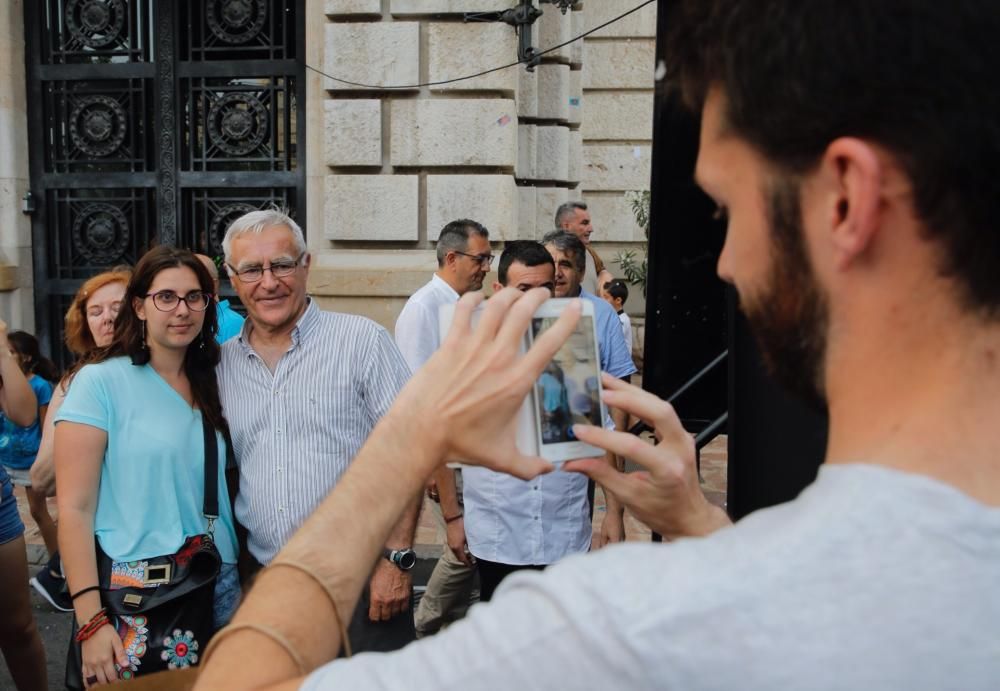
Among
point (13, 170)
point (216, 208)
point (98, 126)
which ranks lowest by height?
point (216, 208)

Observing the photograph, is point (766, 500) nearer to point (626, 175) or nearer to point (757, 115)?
point (757, 115)

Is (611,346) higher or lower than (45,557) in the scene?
higher

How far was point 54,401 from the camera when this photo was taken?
395 cm

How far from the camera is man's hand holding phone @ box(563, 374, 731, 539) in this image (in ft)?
4.11

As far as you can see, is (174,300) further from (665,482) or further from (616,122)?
(616,122)

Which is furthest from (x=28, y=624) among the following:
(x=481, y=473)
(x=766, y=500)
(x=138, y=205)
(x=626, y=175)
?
(x=626, y=175)

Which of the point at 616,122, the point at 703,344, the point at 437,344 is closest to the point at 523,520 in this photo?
the point at 437,344

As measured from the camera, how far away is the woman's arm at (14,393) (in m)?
4.00

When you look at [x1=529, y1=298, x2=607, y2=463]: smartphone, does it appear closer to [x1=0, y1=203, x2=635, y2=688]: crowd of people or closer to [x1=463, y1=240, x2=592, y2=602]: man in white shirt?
[x1=0, y1=203, x2=635, y2=688]: crowd of people

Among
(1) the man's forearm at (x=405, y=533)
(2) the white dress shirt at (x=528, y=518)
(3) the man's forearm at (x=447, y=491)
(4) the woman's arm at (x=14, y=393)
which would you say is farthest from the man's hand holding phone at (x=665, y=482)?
(4) the woman's arm at (x=14, y=393)

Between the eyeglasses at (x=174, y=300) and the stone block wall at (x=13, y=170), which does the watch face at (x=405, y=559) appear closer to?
the eyeglasses at (x=174, y=300)

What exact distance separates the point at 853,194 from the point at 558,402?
732 millimetres

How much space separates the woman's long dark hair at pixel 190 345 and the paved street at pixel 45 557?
198cm

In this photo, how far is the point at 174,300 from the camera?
310 cm
